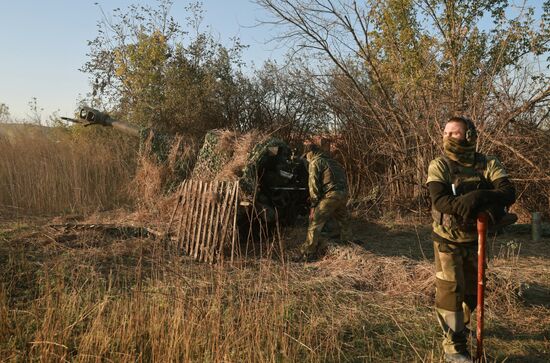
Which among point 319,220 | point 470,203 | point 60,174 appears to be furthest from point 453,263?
point 60,174

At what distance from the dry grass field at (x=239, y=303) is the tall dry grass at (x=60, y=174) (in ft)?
7.28

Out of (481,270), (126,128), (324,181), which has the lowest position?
(481,270)

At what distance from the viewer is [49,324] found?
12.6ft

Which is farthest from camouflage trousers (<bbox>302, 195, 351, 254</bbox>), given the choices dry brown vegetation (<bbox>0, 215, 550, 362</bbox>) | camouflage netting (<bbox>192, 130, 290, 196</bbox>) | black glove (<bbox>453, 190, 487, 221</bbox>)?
black glove (<bbox>453, 190, 487, 221</bbox>)

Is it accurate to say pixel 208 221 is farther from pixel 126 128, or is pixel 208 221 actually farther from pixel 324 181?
pixel 126 128

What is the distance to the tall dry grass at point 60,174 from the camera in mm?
10734

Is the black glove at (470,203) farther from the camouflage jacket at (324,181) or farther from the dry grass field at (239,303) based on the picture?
the camouflage jacket at (324,181)

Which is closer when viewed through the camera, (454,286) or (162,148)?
(454,286)

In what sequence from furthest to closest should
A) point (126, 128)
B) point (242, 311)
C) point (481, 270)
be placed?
point (126, 128) < point (242, 311) < point (481, 270)

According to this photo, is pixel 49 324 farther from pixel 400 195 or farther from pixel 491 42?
pixel 491 42

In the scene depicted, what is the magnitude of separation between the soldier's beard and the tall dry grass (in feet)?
25.3

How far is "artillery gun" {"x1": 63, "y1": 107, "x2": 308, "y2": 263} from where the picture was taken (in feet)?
23.2

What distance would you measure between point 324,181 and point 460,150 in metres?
3.92

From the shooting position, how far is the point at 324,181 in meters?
7.59
